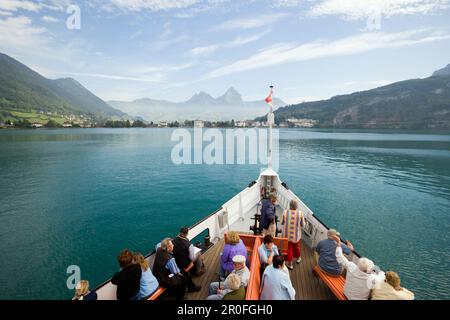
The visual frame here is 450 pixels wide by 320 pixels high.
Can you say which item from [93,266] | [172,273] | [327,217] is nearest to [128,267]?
[172,273]

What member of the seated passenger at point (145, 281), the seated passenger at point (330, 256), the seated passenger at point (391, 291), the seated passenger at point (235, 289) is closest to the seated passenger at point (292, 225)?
the seated passenger at point (330, 256)

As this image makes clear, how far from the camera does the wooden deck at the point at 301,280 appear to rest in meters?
5.92

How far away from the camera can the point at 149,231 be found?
1517 cm

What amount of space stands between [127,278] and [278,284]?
3024mm

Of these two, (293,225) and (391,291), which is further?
(293,225)

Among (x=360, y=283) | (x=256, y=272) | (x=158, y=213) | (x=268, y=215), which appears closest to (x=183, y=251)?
(x=256, y=272)

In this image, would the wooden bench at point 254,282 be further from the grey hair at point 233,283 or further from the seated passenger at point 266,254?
the grey hair at point 233,283

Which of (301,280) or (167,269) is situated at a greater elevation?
(167,269)

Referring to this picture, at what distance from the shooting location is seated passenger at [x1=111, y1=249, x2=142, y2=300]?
14.8ft

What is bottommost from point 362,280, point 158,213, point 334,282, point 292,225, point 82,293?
point 158,213

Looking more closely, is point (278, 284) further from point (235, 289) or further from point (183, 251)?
point (183, 251)

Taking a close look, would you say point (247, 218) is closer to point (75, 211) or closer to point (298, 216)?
point (298, 216)

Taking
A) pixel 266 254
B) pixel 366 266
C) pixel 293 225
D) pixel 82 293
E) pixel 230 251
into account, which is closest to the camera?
pixel 82 293

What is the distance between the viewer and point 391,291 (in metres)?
4.10
